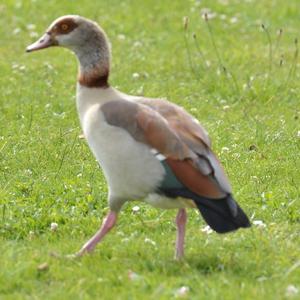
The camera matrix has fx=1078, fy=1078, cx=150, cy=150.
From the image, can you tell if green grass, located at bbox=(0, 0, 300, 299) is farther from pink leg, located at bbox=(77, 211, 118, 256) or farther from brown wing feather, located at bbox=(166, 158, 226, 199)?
brown wing feather, located at bbox=(166, 158, 226, 199)

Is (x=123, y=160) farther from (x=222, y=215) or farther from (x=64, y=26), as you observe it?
(x=64, y=26)

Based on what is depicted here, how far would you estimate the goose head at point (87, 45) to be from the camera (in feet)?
22.5

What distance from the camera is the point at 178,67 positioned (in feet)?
40.5

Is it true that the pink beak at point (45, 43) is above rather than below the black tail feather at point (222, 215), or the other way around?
above

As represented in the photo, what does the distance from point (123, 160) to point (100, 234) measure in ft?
1.82

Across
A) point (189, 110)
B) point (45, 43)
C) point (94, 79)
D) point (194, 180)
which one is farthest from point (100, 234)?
point (189, 110)

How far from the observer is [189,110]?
1068cm

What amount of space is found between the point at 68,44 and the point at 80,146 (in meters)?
2.29

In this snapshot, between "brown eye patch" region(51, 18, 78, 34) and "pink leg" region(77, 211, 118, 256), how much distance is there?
4.05 feet

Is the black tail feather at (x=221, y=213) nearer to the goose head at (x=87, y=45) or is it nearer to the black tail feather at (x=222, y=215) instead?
the black tail feather at (x=222, y=215)

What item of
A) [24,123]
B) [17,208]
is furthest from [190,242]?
[24,123]

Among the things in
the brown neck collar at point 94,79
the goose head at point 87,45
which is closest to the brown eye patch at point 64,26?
the goose head at point 87,45

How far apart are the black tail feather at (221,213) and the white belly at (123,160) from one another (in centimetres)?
24

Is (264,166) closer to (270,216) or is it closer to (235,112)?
(270,216)
